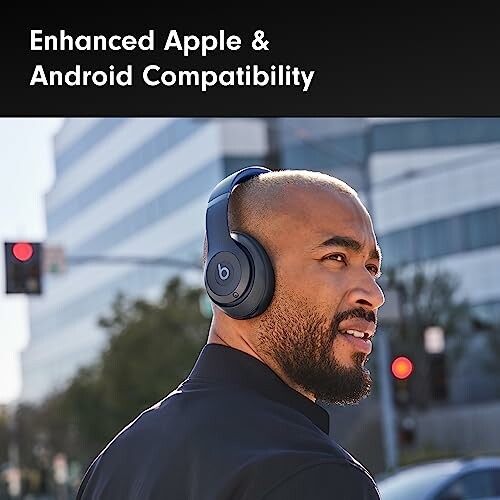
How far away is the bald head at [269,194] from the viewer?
2.65 meters

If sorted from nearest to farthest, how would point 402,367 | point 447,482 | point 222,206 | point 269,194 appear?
point 269,194, point 222,206, point 447,482, point 402,367

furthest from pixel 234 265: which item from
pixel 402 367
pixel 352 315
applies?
pixel 402 367

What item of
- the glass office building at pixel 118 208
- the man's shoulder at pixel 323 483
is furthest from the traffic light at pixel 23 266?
the glass office building at pixel 118 208

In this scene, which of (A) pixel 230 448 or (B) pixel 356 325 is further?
(B) pixel 356 325

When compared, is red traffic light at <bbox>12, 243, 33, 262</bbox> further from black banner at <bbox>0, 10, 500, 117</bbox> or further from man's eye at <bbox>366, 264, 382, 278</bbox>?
man's eye at <bbox>366, 264, 382, 278</bbox>

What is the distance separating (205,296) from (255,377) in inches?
1245

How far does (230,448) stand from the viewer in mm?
2344

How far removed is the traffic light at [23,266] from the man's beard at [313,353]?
18.8 meters

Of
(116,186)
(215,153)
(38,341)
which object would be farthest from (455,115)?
(38,341)

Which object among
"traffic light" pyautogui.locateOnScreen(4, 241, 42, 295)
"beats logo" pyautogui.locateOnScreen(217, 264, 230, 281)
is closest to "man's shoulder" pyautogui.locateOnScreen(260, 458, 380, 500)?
"beats logo" pyautogui.locateOnScreen(217, 264, 230, 281)

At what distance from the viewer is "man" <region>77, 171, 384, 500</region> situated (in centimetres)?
242

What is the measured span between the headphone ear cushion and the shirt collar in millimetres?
79

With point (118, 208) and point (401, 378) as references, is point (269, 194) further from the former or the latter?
point (118, 208)

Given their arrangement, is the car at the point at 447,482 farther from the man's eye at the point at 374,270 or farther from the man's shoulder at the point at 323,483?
the man's shoulder at the point at 323,483
